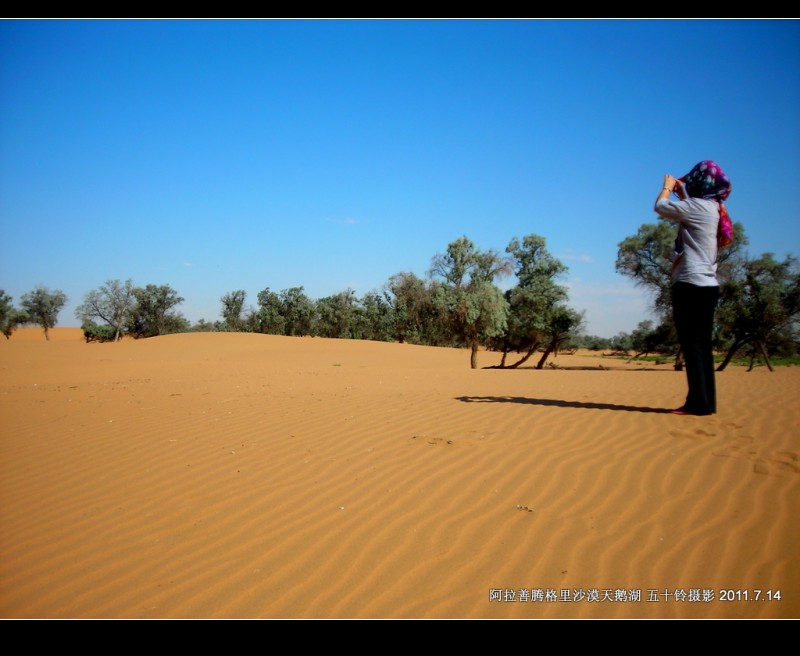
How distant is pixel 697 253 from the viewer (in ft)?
18.0

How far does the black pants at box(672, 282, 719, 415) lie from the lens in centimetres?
547

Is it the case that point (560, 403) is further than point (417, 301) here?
No

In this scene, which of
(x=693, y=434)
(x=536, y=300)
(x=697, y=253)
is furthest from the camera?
(x=536, y=300)

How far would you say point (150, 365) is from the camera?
17562mm

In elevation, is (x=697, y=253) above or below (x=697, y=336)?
above

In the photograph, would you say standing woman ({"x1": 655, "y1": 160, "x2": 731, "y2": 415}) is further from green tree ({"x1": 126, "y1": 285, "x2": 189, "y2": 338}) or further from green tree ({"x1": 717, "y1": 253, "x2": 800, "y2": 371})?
green tree ({"x1": 126, "y1": 285, "x2": 189, "y2": 338})

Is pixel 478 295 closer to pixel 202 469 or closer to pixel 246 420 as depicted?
pixel 246 420

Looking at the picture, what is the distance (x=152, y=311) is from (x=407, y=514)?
49.7 meters

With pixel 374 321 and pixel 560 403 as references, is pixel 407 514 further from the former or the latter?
pixel 374 321

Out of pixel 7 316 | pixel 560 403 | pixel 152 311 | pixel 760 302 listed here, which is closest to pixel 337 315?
pixel 152 311

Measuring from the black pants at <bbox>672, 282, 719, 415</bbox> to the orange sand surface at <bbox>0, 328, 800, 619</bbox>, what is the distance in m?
0.29

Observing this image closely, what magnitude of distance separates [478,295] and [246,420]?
15.2 meters

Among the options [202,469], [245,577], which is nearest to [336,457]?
[202,469]

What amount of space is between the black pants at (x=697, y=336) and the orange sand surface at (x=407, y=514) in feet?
0.94
